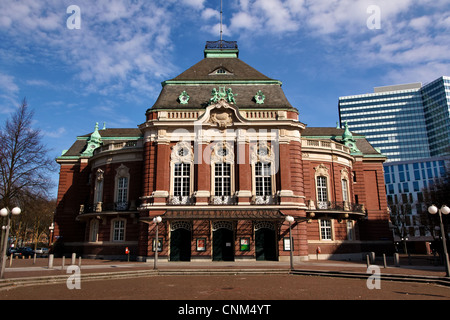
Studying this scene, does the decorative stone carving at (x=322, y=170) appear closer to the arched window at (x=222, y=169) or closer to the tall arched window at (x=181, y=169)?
the arched window at (x=222, y=169)

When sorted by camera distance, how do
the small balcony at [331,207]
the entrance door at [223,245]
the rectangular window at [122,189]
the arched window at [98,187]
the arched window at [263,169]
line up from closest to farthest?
1. the entrance door at [223,245]
2. the arched window at [263,169]
3. the small balcony at [331,207]
4. the rectangular window at [122,189]
5. the arched window at [98,187]

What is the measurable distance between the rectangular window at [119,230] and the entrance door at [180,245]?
253 inches

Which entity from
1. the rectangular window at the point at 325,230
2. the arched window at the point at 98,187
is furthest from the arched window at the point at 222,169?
the arched window at the point at 98,187

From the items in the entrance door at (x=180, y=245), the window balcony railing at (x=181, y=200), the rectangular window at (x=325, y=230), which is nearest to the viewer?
the entrance door at (x=180, y=245)

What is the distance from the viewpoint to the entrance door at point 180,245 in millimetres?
29891

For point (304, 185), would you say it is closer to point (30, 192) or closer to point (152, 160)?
point (152, 160)

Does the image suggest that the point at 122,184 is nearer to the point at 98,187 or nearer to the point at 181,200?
the point at 98,187

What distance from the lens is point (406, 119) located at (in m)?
132

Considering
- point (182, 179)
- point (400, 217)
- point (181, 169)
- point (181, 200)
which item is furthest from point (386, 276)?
point (400, 217)

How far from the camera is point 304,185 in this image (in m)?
33.7

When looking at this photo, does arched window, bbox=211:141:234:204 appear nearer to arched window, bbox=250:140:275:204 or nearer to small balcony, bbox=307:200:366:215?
arched window, bbox=250:140:275:204

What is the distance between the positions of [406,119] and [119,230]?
129186 mm

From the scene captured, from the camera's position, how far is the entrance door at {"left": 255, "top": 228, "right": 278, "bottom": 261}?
29.8 m
